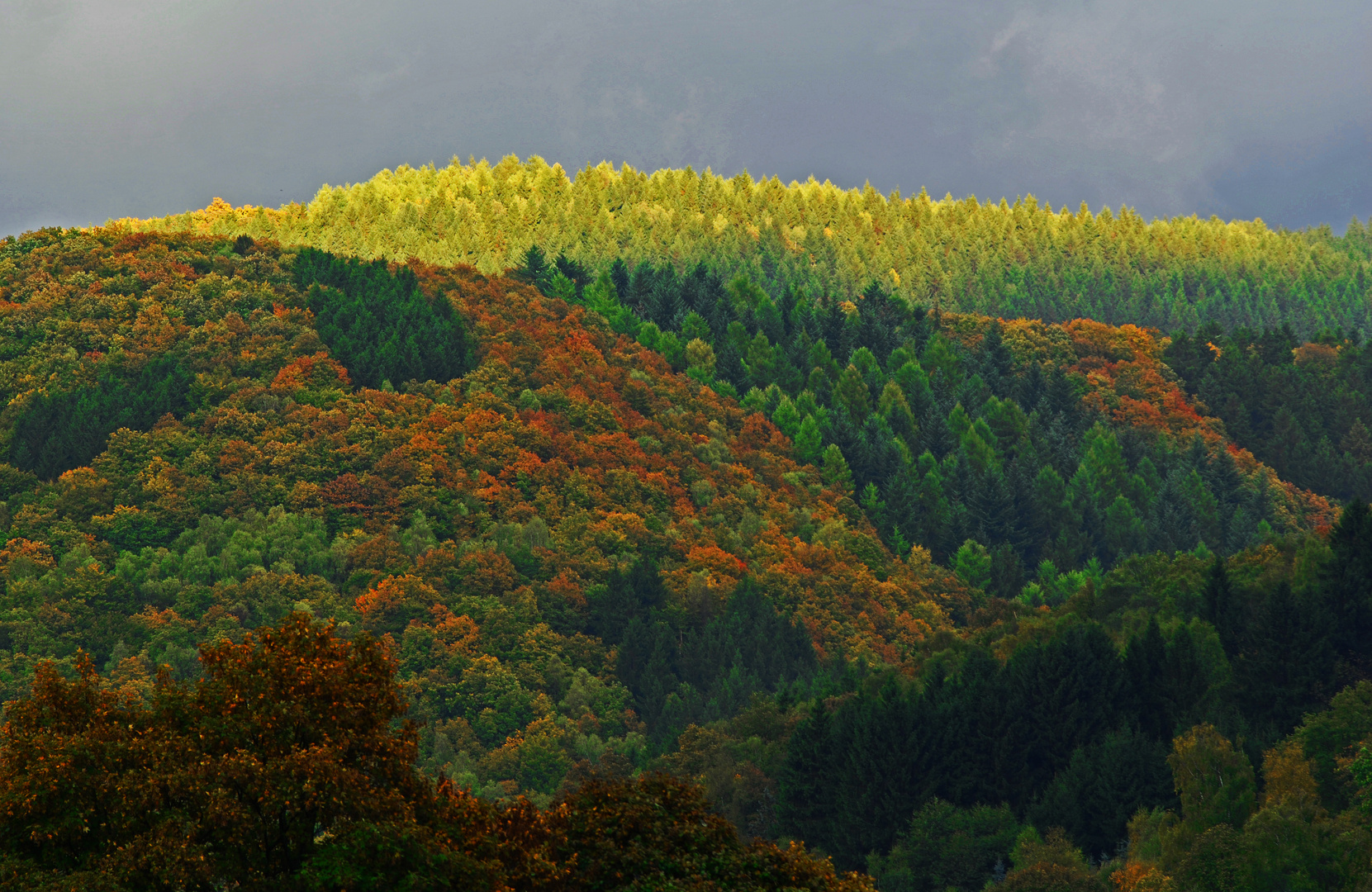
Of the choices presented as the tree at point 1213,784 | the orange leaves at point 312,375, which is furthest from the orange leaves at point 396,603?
the tree at point 1213,784

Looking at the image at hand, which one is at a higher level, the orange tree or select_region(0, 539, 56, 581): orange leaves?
select_region(0, 539, 56, 581): orange leaves

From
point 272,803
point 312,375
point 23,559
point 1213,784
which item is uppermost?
point 312,375

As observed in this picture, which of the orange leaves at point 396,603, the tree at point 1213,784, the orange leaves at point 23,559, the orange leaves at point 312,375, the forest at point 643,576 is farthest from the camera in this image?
the orange leaves at point 312,375

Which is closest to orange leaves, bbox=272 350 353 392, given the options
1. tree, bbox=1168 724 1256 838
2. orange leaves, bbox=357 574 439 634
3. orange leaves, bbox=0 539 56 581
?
orange leaves, bbox=0 539 56 581

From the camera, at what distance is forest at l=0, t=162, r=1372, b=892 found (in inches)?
1056

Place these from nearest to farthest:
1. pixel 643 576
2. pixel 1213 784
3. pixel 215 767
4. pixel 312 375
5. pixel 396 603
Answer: pixel 215 767 < pixel 1213 784 < pixel 396 603 < pixel 643 576 < pixel 312 375

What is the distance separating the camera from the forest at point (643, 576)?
1056 inches

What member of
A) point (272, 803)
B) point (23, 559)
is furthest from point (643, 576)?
point (272, 803)

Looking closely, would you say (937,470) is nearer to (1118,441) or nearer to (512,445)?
(1118,441)

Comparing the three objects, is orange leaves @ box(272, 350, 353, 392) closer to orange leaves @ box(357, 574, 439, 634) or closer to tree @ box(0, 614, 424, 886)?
orange leaves @ box(357, 574, 439, 634)

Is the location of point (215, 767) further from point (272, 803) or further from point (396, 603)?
point (396, 603)

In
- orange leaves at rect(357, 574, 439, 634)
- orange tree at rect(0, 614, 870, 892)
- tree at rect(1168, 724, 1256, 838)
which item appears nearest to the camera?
orange tree at rect(0, 614, 870, 892)

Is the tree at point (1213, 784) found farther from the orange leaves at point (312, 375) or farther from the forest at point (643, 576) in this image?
the orange leaves at point (312, 375)

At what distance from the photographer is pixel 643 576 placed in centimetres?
11169
